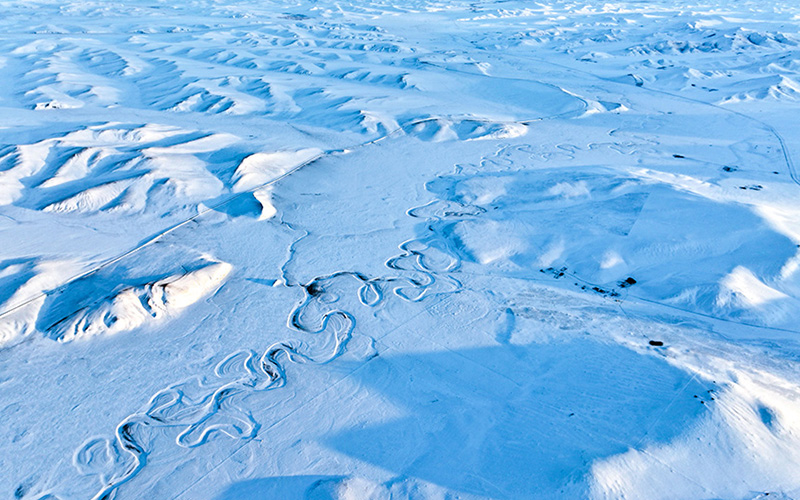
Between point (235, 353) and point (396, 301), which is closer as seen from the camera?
point (235, 353)

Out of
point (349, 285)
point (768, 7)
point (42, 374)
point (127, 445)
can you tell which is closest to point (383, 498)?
point (127, 445)

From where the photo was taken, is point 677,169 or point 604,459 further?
point 677,169

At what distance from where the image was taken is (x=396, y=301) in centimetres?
782

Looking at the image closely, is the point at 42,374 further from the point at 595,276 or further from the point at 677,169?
the point at 677,169

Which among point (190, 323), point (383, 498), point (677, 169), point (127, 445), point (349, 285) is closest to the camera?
point (383, 498)

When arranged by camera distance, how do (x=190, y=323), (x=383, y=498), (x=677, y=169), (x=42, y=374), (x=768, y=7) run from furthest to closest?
1. (x=768, y=7)
2. (x=677, y=169)
3. (x=190, y=323)
4. (x=42, y=374)
5. (x=383, y=498)

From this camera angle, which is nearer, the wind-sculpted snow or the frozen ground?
the frozen ground

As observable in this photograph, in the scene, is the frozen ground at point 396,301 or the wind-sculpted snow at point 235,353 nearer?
the frozen ground at point 396,301

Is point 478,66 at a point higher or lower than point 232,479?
lower

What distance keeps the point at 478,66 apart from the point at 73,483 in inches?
882

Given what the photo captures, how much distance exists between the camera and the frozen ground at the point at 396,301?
5379 mm

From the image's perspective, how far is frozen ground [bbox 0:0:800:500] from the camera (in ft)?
17.6

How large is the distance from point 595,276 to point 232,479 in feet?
19.0

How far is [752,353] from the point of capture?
670cm
